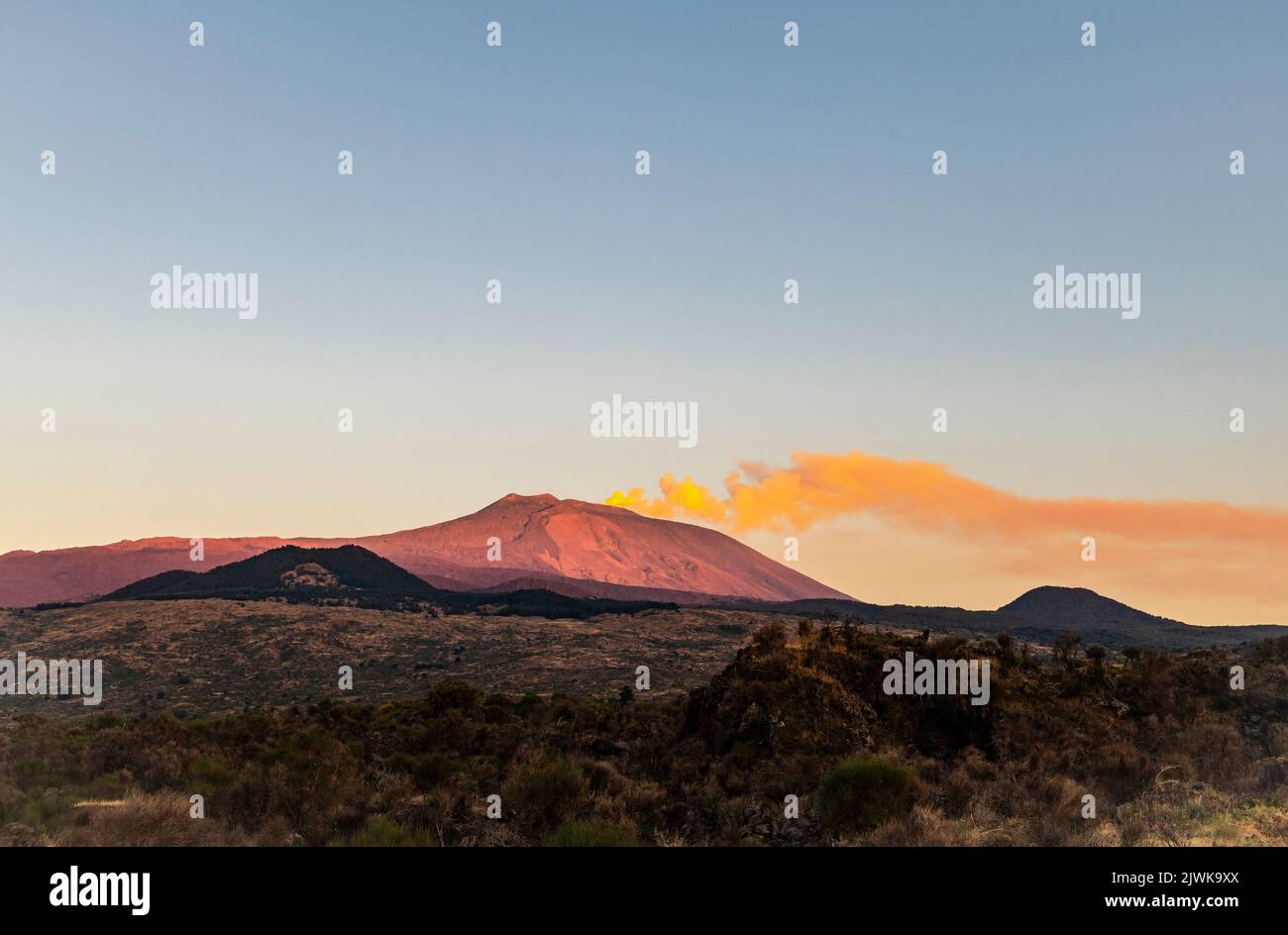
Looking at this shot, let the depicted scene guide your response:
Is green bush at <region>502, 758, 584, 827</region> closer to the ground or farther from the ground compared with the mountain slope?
farther from the ground

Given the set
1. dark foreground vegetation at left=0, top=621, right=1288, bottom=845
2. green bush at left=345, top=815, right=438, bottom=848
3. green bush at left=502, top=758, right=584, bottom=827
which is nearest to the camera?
green bush at left=345, top=815, right=438, bottom=848

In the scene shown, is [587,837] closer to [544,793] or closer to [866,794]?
[544,793]

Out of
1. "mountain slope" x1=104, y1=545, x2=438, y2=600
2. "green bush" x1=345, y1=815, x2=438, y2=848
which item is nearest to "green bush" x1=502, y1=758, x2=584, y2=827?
"green bush" x1=345, y1=815, x2=438, y2=848

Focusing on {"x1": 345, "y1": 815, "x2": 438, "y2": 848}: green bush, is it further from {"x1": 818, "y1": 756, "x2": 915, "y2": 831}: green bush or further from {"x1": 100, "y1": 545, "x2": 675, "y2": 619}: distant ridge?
{"x1": 100, "y1": 545, "x2": 675, "y2": 619}: distant ridge

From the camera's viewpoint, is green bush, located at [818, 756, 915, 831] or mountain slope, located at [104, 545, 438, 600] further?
mountain slope, located at [104, 545, 438, 600]

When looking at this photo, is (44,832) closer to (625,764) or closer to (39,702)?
(625,764)

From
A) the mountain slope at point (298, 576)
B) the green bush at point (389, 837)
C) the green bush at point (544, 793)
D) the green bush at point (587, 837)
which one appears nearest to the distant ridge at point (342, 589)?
the mountain slope at point (298, 576)

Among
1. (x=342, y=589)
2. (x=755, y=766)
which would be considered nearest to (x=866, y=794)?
(x=755, y=766)

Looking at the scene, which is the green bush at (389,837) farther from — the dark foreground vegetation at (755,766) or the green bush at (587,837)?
the green bush at (587,837)
